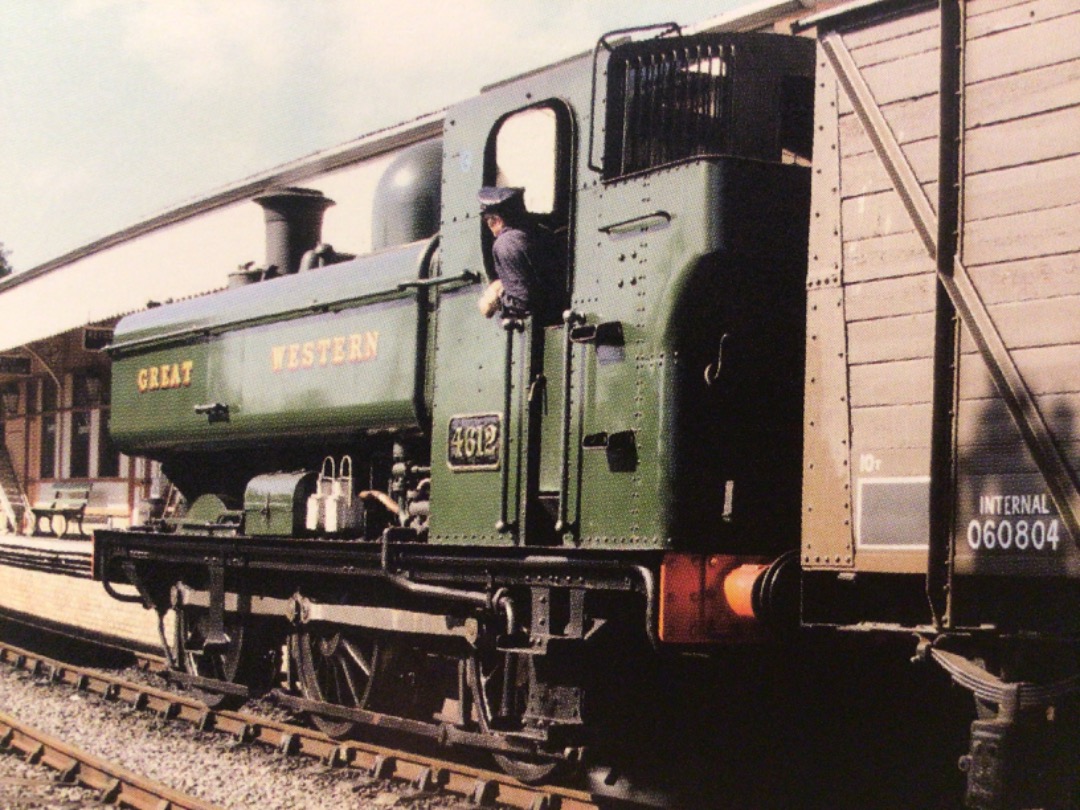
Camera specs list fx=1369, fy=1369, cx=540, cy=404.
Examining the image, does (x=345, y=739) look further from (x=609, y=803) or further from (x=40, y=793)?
(x=609, y=803)

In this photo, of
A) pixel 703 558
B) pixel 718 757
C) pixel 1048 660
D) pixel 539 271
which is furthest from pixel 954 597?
pixel 539 271

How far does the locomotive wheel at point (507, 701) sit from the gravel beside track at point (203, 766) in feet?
1.29

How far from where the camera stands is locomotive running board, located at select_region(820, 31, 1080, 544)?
4.21 metres

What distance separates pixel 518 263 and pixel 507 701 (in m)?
2.19

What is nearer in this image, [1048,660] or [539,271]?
[1048,660]

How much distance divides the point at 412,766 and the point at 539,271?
303 centimetres

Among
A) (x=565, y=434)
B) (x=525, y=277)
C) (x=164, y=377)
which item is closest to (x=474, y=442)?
(x=565, y=434)

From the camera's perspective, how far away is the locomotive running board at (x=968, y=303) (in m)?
4.21

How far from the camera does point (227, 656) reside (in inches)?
377

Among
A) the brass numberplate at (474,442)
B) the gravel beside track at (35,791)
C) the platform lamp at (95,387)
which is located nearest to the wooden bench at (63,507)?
the platform lamp at (95,387)

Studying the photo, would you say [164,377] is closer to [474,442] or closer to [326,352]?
[326,352]

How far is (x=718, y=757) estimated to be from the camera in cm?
618

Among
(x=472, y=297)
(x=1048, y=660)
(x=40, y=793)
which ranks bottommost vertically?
(x=40, y=793)

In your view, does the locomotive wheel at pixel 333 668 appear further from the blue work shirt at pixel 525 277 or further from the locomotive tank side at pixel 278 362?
the blue work shirt at pixel 525 277
